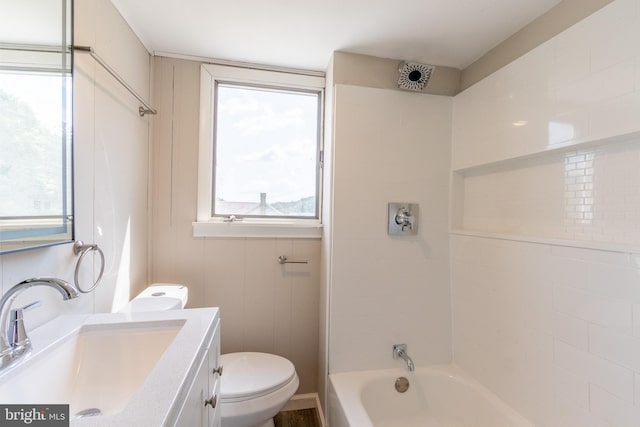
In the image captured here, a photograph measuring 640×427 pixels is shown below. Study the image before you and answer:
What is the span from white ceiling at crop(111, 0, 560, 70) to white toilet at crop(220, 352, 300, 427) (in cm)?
178

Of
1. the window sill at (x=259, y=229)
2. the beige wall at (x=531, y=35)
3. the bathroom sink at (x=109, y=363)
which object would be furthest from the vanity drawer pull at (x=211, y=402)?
the beige wall at (x=531, y=35)

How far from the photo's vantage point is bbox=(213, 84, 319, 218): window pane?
1.80 meters

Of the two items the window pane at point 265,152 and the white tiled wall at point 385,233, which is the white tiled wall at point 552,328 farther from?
the window pane at point 265,152

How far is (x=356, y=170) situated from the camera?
1.59 metres

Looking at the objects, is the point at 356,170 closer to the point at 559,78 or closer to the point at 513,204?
the point at 513,204

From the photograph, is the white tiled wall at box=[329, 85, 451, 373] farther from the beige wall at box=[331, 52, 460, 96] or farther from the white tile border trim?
→ the white tile border trim

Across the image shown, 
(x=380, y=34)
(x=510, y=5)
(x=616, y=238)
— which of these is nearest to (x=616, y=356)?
(x=616, y=238)

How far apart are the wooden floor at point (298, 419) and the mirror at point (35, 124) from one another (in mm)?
1561

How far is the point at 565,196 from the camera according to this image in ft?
3.89

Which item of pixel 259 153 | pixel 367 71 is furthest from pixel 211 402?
pixel 367 71

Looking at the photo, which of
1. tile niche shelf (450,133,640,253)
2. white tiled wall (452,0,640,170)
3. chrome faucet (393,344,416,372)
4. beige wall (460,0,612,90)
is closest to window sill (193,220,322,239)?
chrome faucet (393,344,416,372)

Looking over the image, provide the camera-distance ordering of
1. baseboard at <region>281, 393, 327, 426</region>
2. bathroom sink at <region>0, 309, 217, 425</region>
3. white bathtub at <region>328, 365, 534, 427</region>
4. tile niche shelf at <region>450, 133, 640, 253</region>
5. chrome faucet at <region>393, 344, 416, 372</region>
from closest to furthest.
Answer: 1. bathroom sink at <region>0, 309, 217, 425</region>
2. tile niche shelf at <region>450, 133, 640, 253</region>
3. white bathtub at <region>328, 365, 534, 427</region>
4. chrome faucet at <region>393, 344, 416, 372</region>
5. baseboard at <region>281, 393, 327, 426</region>

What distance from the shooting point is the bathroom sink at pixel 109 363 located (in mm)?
617

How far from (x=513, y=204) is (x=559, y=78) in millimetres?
588
